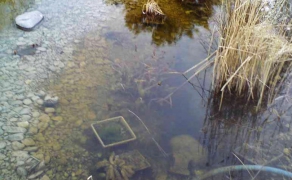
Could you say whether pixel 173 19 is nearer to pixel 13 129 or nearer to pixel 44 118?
pixel 44 118

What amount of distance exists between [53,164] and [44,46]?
4.76 feet

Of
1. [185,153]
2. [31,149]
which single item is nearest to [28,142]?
[31,149]

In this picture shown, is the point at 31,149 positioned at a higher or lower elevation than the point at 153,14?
lower

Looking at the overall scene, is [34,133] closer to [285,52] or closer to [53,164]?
[53,164]

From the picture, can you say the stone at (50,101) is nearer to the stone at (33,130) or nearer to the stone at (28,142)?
the stone at (33,130)

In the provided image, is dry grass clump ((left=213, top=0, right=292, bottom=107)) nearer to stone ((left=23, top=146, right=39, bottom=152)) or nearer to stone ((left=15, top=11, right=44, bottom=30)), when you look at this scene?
stone ((left=23, top=146, right=39, bottom=152))

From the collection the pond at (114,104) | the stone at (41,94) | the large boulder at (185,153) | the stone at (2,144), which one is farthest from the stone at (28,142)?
the large boulder at (185,153)

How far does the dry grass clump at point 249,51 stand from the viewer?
256 centimetres

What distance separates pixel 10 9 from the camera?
12.5 ft

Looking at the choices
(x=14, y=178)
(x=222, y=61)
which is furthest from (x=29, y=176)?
(x=222, y=61)

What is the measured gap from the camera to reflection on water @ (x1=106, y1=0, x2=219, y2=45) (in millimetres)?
3746

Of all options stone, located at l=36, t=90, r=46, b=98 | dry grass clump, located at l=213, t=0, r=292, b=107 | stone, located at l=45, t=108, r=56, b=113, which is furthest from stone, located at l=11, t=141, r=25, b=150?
dry grass clump, located at l=213, t=0, r=292, b=107

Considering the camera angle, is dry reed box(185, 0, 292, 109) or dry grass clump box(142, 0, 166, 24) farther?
dry grass clump box(142, 0, 166, 24)

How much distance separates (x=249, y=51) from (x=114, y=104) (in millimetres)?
1147
